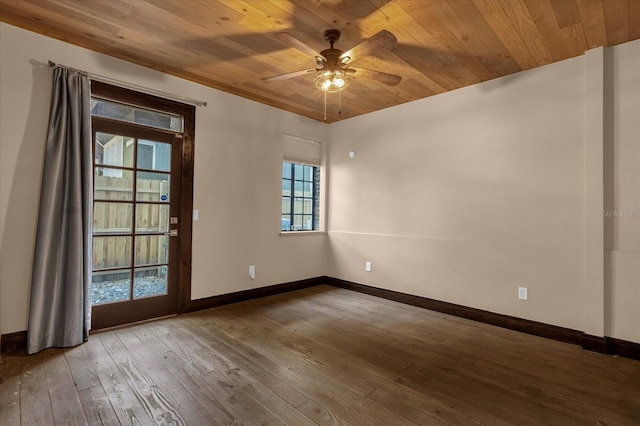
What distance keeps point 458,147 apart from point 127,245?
3.89m

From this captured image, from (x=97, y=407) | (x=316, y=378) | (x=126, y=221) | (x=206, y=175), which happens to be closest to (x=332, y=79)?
(x=206, y=175)

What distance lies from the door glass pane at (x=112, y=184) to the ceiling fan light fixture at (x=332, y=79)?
2.19 meters

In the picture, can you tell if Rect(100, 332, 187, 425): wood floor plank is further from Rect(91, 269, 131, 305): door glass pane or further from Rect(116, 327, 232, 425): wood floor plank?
Rect(91, 269, 131, 305): door glass pane

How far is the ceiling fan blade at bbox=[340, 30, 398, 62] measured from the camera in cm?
208

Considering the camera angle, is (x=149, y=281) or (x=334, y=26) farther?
(x=149, y=281)

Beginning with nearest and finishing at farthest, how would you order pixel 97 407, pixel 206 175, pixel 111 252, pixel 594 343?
1. pixel 97 407
2. pixel 594 343
3. pixel 111 252
4. pixel 206 175

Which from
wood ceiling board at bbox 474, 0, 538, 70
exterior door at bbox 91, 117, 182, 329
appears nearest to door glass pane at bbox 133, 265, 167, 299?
exterior door at bbox 91, 117, 182, 329

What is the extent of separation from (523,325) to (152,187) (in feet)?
13.8

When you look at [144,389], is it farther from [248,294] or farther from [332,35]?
[332,35]

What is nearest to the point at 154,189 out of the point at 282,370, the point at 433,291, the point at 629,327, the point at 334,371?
the point at 282,370

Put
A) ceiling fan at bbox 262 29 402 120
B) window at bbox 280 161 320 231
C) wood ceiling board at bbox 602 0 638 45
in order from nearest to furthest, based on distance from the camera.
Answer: wood ceiling board at bbox 602 0 638 45 < ceiling fan at bbox 262 29 402 120 < window at bbox 280 161 320 231

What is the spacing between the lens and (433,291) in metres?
3.90

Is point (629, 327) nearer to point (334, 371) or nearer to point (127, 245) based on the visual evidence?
point (334, 371)

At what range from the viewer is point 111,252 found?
3137mm
